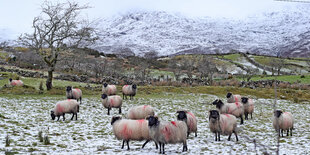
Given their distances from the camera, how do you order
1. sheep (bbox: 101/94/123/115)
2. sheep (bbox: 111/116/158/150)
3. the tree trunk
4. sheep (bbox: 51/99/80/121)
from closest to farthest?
1. sheep (bbox: 111/116/158/150)
2. sheep (bbox: 51/99/80/121)
3. sheep (bbox: 101/94/123/115)
4. the tree trunk

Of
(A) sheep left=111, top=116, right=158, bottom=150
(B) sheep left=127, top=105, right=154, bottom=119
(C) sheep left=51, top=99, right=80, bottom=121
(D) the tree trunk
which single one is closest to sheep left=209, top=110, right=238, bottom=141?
(A) sheep left=111, top=116, right=158, bottom=150

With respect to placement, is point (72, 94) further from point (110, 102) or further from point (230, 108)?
point (230, 108)

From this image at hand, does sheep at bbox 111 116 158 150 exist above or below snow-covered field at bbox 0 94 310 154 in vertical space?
above

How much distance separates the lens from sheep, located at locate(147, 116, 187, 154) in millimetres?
9148

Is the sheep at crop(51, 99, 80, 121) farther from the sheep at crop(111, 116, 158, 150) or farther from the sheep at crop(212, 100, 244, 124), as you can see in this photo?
the sheep at crop(212, 100, 244, 124)

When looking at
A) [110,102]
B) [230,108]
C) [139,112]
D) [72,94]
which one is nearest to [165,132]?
[139,112]

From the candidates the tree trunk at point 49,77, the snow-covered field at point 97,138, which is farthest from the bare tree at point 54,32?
the snow-covered field at point 97,138

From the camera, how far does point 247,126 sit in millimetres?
14797

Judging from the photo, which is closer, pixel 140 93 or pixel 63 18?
pixel 63 18

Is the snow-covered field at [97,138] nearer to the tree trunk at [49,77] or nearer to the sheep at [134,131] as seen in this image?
the sheep at [134,131]

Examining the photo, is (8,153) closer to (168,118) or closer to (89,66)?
(168,118)

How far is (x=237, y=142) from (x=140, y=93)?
2244 centimetres

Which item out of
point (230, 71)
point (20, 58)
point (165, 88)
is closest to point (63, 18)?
point (165, 88)

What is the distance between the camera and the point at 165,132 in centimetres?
915
